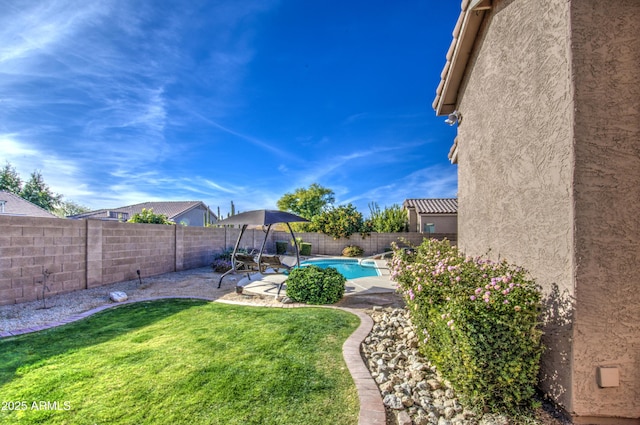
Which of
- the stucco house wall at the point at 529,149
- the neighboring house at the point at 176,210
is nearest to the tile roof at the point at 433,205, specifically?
the stucco house wall at the point at 529,149

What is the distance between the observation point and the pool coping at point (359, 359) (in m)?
2.88

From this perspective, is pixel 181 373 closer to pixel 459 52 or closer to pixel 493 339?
pixel 493 339

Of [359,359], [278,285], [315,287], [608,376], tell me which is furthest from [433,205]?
[608,376]

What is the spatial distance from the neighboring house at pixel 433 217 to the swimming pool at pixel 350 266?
10074mm

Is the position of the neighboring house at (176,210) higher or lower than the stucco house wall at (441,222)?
higher

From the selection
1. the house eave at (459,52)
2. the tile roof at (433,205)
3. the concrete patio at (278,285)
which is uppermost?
the house eave at (459,52)

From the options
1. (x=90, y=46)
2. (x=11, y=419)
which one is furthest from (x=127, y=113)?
(x=11, y=419)

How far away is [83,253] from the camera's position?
28.8ft

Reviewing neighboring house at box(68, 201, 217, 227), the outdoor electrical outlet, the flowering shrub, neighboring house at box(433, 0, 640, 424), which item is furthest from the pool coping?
neighboring house at box(68, 201, 217, 227)

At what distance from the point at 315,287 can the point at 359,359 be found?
11.2 feet

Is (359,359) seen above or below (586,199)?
below

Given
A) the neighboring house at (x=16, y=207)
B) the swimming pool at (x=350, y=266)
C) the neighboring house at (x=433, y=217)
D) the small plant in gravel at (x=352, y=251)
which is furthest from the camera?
the neighboring house at (x=433, y=217)

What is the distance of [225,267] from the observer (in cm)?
A: 1259

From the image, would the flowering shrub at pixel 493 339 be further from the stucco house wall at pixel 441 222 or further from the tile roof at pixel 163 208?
the tile roof at pixel 163 208
